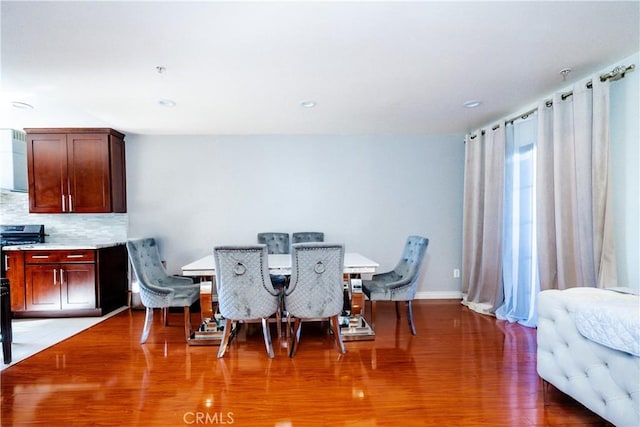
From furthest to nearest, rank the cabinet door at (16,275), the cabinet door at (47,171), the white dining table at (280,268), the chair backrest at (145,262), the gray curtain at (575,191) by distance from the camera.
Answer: the cabinet door at (47,171), the cabinet door at (16,275), the chair backrest at (145,262), the white dining table at (280,268), the gray curtain at (575,191)

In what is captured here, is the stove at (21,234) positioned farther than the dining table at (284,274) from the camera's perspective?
Yes

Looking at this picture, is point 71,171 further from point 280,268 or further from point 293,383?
point 293,383

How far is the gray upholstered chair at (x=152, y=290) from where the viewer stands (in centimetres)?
278

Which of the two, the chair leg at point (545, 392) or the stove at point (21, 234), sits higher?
the stove at point (21, 234)

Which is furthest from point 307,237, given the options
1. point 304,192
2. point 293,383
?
point 293,383

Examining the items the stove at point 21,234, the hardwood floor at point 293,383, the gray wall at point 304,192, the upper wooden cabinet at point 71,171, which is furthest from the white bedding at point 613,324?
the stove at point 21,234

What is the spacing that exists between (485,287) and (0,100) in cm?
556

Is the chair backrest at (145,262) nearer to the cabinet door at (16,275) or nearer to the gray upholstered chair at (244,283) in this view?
the gray upholstered chair at (244,283)

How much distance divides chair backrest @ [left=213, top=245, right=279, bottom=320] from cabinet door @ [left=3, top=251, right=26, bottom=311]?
283 centimetres

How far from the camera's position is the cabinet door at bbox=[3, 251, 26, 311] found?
341 centimetres

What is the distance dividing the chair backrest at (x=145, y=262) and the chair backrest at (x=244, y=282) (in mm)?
946

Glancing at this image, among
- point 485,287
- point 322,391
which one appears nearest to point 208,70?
point 322,391

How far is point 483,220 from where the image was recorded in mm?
3666

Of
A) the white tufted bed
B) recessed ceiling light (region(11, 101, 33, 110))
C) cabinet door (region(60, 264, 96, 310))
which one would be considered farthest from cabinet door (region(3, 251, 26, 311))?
the white tufted bed
